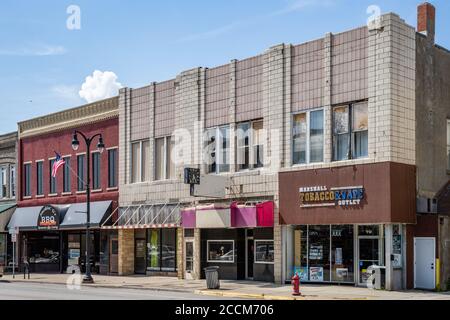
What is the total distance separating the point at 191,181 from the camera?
32.9m

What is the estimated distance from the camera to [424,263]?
95.6 feet

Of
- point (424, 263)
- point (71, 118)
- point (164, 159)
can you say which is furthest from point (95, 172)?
point (424, 263)

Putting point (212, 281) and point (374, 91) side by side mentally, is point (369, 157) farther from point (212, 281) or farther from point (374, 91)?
point (212, 281)

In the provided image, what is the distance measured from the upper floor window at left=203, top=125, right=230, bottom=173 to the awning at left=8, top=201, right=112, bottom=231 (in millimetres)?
8531

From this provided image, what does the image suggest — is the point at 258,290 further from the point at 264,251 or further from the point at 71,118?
the point at 71,118

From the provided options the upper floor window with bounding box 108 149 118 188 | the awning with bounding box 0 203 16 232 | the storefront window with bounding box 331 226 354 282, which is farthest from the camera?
the awning with bounding box 0 203 16 232

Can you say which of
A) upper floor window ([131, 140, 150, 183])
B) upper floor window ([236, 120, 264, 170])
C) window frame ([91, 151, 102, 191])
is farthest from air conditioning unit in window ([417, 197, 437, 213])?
window frame ([91, 151, 102, 191])

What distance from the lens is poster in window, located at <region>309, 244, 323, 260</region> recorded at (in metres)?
31.3

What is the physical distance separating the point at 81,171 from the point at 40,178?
5.14 metres

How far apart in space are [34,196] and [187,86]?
1638 cm

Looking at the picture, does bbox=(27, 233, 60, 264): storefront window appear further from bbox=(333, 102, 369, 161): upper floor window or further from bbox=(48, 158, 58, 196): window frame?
bbox=(333, 102, 369, 161): upper floor window

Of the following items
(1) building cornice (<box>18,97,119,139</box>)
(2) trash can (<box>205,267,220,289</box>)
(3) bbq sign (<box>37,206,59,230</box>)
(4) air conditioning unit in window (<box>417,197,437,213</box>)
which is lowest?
(2) trash can (<box>205,267,220,289</box>)

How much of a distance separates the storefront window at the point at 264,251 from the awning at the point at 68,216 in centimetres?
1111

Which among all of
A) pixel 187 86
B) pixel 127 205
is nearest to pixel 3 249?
pixel 127 205
